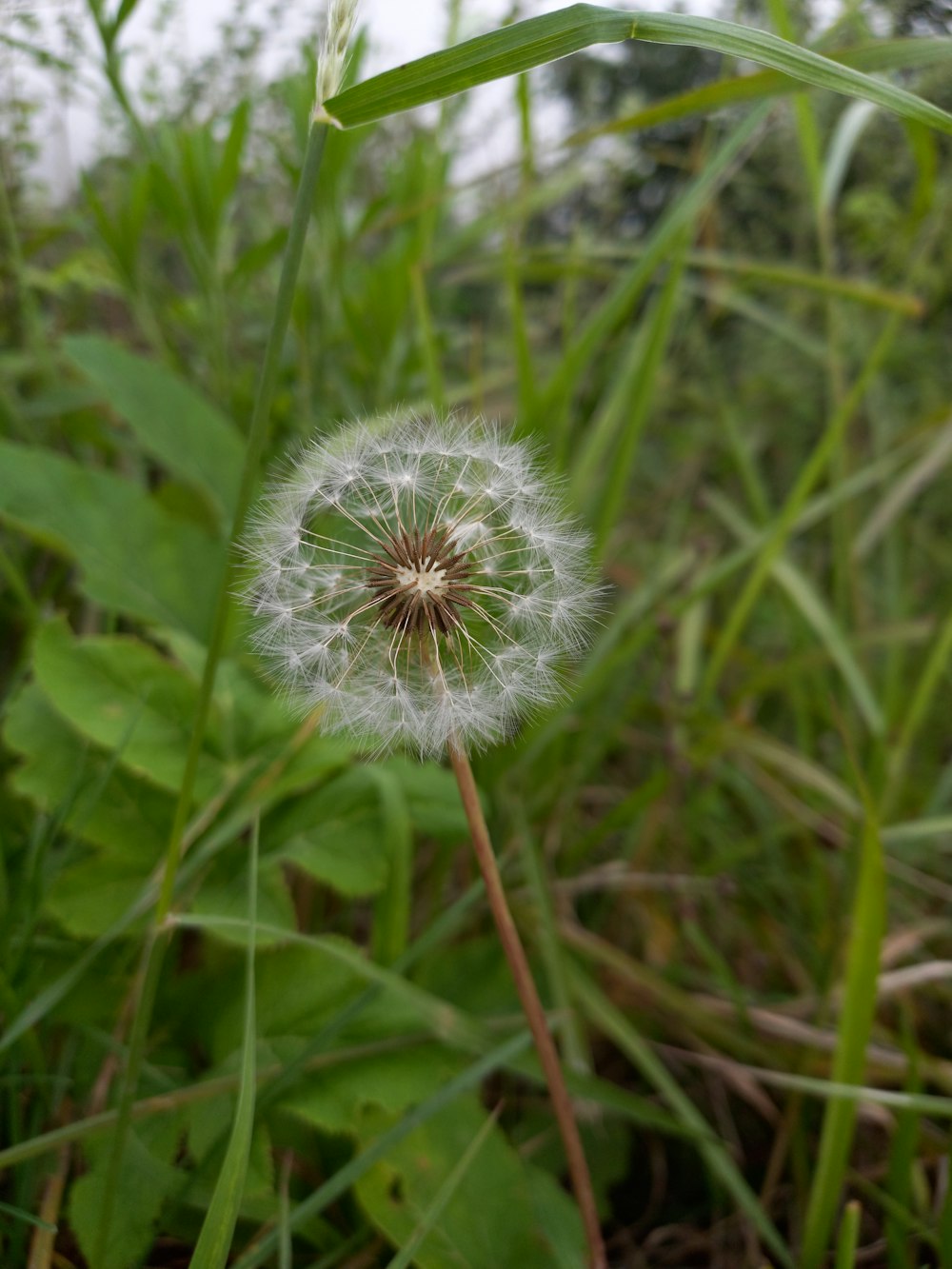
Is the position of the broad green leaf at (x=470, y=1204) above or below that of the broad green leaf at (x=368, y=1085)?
below

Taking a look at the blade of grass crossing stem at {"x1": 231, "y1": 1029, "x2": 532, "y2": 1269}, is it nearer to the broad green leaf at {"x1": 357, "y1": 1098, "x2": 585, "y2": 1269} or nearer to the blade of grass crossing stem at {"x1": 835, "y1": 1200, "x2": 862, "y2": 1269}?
the broad green leaf at {"x1": 357, "y1": 1098, "x2": 585, "y2": 1269}

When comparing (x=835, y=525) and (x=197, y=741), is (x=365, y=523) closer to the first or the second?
(x=197, y=741)

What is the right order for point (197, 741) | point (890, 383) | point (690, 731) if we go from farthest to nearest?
point (890, 383)
point (690, 731)
point (197, 741)

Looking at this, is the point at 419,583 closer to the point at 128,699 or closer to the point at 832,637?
the point at 128,699

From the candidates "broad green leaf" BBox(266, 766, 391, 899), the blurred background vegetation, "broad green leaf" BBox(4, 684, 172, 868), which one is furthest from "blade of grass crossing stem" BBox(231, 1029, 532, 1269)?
"broad green leaf" BBox(4, 684, 172, 868)

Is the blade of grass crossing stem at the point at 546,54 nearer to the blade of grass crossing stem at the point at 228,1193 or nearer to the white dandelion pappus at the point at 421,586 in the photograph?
the white dandelion pappus at the point at 421,586

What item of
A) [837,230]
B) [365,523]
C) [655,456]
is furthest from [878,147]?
[365,523]

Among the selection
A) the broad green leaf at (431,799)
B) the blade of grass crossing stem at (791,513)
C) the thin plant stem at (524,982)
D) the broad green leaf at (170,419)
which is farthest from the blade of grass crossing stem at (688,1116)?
the broad green leaf at (170,419)
